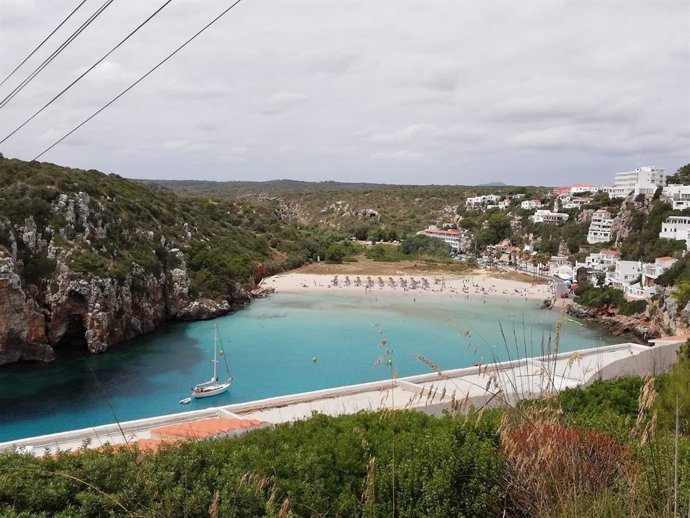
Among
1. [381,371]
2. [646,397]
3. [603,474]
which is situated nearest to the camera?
[646,397]

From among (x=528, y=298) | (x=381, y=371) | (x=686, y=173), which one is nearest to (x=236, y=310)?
(x=381, y=371)

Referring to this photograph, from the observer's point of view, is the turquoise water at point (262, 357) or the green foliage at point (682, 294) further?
the green foliage at point (682, 294)

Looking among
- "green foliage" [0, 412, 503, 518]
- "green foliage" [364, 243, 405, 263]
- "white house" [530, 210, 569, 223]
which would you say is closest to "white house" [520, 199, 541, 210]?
"white house" [530, 210, 569, 223]

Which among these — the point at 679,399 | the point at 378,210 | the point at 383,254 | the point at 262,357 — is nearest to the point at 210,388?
the point at 262,357

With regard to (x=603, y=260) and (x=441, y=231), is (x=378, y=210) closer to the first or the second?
(x=441, y=231)

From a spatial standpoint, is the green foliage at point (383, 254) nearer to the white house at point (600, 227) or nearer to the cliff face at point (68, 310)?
the white house at point (600, 227)

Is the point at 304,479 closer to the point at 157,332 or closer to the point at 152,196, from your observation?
the point at 157,332

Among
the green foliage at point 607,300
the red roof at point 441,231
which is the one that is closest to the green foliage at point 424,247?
the red roof at point 441,231
